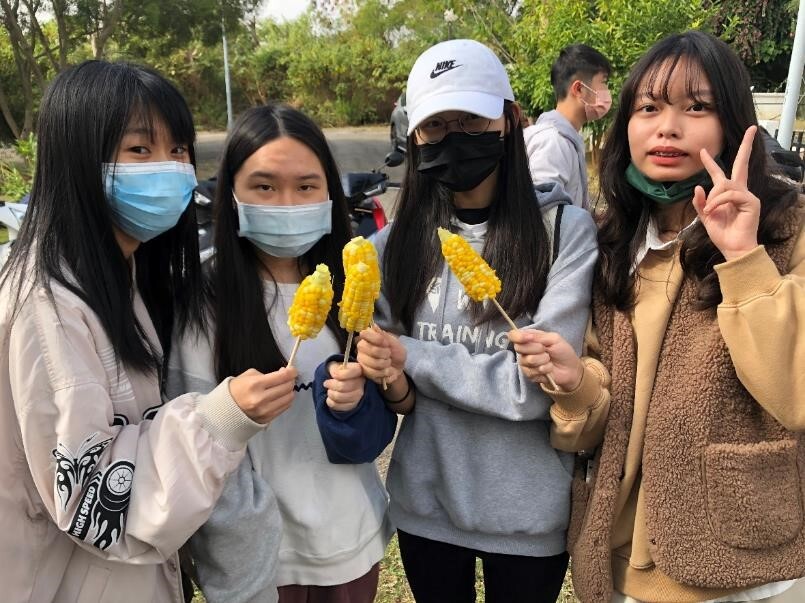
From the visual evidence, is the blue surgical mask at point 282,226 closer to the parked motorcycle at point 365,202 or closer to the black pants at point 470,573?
the black pants at point 470,573

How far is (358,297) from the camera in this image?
1.79 meters

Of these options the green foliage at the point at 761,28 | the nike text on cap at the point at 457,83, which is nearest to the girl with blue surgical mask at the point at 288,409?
the nike text on cap at the point at 457,83

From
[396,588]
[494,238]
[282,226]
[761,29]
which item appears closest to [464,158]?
[494,238]

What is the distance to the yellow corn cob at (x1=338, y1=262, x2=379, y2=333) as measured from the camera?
1.77m

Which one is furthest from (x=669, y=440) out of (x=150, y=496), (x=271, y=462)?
(x=150, y=496)

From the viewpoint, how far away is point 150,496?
162cm

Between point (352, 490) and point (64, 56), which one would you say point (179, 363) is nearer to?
point (352, 490)

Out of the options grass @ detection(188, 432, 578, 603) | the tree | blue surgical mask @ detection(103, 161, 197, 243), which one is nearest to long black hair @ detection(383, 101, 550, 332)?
blue surgical mask @ detection(103, 161, 197, 243)

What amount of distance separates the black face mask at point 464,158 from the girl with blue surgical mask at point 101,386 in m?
0.81

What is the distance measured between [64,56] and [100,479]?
20363 mm

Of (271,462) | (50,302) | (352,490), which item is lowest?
(352,490)

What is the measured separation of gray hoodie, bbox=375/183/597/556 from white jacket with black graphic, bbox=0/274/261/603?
636 millimetres

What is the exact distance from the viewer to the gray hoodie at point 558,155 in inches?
183

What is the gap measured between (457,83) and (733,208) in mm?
917
